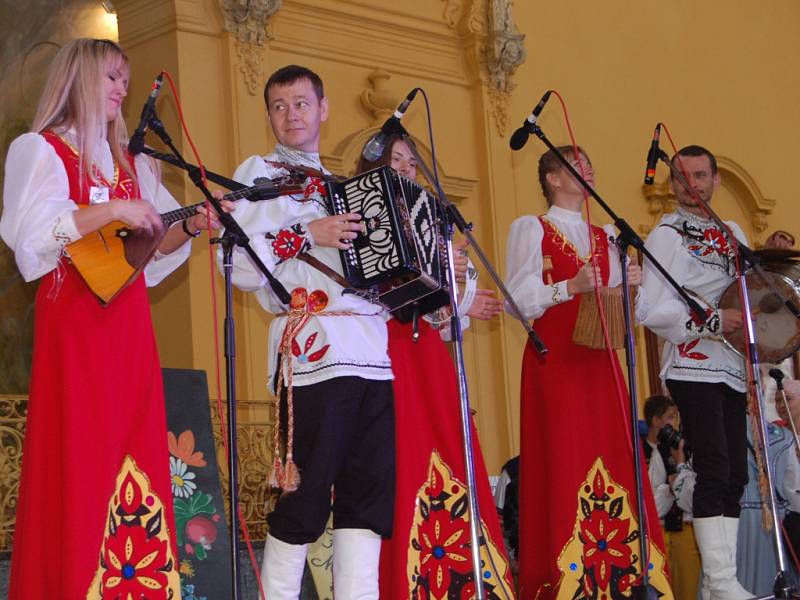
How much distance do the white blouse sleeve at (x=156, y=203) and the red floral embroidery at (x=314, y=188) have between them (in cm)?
Answer: 37

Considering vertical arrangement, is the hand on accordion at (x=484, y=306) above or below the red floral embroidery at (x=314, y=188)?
below

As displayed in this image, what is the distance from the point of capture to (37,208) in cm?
315

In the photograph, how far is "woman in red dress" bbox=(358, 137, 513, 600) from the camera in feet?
13.7

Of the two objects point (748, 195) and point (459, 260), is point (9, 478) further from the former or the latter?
point (748, 195)

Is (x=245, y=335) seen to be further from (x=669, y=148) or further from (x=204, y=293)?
(x=669, y=148)

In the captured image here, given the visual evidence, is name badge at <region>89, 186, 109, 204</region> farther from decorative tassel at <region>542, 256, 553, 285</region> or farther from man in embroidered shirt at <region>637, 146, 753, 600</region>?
man in embroidered shirt at <region>637, 146, 753, 600</region>

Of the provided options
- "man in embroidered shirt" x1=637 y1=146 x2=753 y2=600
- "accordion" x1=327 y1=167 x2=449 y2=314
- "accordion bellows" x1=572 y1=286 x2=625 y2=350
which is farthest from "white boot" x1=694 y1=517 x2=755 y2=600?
"accordion" x1=327 y1=167 x2=449 y2=314

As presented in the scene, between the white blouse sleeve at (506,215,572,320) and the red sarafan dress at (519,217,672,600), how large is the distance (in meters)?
0.05

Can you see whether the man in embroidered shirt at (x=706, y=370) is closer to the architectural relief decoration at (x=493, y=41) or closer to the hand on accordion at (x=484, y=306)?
the hand on accordion at (x=484, y=306)

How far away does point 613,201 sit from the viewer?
32.2 feet

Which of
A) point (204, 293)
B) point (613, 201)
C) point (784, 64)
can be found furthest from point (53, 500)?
point (784, 64)

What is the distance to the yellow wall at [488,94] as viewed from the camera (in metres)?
7.57

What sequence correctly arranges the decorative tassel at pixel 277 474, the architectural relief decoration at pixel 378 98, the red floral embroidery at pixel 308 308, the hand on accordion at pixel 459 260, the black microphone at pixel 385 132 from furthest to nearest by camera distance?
1. the architectural relief decoration at pixel 378 98
2. the hand on accordion at pixel 459 260
3. the black microphone at pixel 385 132
4. the red floral embroidery at pixel 308 308
5. the decorative tassel at pixel 277 474

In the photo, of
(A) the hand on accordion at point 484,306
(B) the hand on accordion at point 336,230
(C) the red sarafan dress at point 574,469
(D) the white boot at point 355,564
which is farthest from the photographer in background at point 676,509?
(B) the hand on accordion at point 336,230
